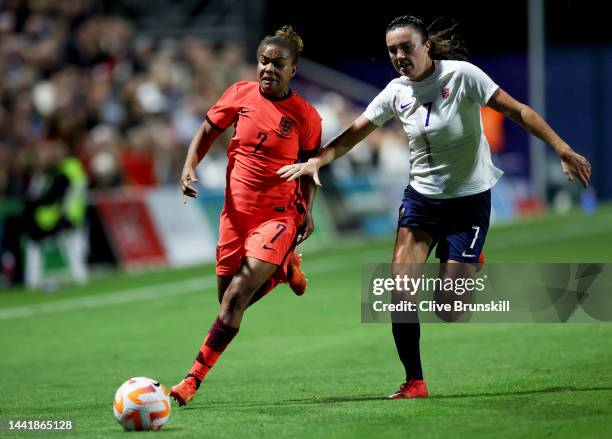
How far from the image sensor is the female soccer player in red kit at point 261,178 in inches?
340

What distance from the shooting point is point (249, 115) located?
8859 mm

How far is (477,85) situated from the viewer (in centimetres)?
823

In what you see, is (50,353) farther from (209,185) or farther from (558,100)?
(558,100)

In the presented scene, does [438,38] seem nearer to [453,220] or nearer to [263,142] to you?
[453,220]

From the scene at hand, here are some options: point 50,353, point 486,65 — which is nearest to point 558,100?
point 486,65

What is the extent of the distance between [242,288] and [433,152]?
167cm

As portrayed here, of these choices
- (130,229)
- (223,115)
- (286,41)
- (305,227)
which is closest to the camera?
(286,41)

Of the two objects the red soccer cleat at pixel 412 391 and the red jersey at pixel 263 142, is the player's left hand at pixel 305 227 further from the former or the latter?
the red soccer cleat at pixel 412 391

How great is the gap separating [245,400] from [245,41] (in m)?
19.0

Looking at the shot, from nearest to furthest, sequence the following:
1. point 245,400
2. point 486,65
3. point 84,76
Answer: point 245,400
point 84,76
point 486,65

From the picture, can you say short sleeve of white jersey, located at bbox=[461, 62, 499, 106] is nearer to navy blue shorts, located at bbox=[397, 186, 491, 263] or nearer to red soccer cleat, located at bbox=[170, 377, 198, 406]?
navy blue shorts, located at bbox=[397, 186, 491, 263]

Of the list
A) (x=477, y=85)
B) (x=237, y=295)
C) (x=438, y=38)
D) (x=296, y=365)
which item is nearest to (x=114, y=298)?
(x=296, y=365)

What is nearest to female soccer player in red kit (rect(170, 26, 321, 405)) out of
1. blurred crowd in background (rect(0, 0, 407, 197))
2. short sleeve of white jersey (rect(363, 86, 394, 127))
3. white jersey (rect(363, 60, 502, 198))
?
short sleeve of white jersey (rect(363, 86, 394, 127))

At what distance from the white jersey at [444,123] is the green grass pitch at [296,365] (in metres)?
1.53
